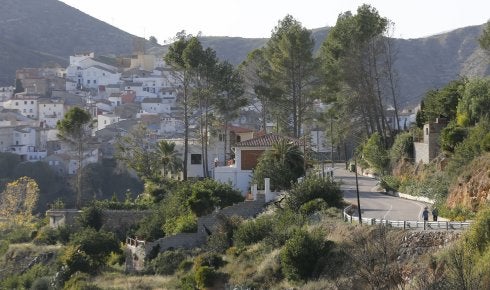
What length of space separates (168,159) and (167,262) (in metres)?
17.0

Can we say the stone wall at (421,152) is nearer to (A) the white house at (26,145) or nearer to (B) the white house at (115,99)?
(A) the white house at (26,145)

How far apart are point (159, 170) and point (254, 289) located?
78.6 ft

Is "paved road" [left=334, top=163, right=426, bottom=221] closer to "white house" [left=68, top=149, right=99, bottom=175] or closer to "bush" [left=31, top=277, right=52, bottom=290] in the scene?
"bush" [left=31, top=277, right=52, bottom=290]

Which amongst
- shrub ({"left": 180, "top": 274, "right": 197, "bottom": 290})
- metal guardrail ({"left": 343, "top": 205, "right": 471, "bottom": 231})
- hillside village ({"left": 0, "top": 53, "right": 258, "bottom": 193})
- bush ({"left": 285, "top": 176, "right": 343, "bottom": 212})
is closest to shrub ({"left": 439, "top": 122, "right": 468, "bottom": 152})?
bush ({"left": 285, "top": 176, "right": 343, "bottom": 212})

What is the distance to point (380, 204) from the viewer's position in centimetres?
3703

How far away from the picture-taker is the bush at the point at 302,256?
94.3 feet

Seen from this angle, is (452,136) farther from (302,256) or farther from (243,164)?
(243,164)

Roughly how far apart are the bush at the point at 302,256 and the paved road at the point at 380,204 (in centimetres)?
370

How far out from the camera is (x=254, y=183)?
136 ft

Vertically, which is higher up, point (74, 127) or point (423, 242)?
point (74, 127)

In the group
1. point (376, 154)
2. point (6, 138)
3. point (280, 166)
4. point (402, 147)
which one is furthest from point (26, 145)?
point (280, 166)

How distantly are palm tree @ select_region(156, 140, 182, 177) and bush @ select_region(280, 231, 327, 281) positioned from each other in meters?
23.5

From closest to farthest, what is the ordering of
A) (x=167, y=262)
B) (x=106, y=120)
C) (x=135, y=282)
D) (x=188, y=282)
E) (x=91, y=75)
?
(x=188, y=282) → (x=135, y=282) → (x=167, y=262) → (x=106, y=120) → (x=91, y=75)

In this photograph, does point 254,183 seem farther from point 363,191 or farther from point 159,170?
point 159,170
